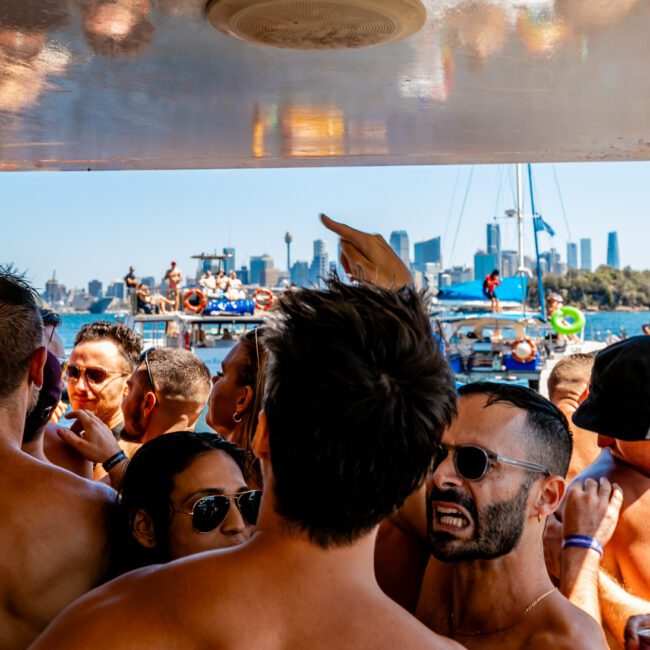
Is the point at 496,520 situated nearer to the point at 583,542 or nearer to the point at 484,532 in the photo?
the point at 484,532

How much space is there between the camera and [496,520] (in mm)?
1959

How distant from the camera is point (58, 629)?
121cm

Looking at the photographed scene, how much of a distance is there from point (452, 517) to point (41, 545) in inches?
36.9

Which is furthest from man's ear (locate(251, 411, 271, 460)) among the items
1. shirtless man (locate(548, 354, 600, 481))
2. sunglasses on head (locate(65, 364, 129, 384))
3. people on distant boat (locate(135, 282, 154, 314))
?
people on distant boat (locate(135, 282, 154, 314))

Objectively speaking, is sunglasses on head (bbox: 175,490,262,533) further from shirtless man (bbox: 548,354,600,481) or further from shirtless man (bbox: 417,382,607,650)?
shirtless man (bbox: 548,354,600,481)

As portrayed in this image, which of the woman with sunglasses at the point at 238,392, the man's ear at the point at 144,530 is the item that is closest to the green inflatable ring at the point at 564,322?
the woman with sunglasses at the point at 238,392

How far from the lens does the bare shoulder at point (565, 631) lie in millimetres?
1749

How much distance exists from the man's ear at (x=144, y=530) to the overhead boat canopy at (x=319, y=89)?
51.9 inches

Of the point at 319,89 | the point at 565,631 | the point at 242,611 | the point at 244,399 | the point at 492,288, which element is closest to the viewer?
the point at 242,611

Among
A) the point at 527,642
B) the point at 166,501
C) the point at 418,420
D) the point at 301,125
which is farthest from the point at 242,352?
the point at 418,420

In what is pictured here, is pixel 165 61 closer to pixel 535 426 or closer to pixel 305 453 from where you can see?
pixel 535 426

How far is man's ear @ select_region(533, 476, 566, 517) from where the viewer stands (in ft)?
6.66

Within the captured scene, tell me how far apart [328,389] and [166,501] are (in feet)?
3.30

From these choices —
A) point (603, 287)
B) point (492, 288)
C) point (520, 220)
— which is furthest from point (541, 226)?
point (603, 287)
